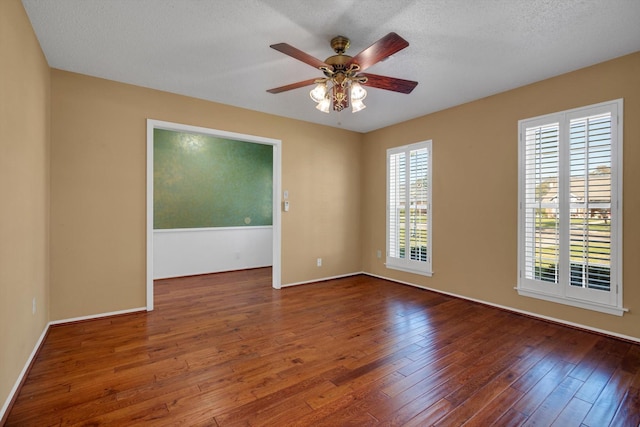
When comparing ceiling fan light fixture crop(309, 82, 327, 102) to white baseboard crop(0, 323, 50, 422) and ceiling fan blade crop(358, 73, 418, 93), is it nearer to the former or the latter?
ceiling fan blade crop(358, 73, 418, 93)

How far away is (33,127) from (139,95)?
1.29 metres

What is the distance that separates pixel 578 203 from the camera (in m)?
3.07

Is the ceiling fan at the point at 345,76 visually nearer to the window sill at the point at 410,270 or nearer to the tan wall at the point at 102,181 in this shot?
the tan wall at the point at 102,181

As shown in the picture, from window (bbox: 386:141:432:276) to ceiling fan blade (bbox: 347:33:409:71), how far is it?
2588 mm

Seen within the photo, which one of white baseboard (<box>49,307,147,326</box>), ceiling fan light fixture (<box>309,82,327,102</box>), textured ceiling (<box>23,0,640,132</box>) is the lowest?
white baseboard (<box>49,307,147,326</box>)

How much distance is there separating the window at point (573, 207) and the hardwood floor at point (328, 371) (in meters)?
0.47

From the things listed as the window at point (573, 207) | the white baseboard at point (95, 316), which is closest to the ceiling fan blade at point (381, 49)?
the window at point (573, 207)

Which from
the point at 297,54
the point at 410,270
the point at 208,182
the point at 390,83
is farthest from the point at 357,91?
the point at 208,182

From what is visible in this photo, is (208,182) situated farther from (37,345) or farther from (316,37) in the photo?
(316,37)

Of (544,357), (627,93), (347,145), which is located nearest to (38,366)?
(544,357)

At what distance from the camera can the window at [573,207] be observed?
2877 millimetres

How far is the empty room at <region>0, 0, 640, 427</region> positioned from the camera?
2008mm

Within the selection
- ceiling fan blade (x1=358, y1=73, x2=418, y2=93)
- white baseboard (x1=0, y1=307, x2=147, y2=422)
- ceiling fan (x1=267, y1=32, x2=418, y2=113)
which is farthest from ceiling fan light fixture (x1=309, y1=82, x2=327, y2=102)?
white baseboard (x1=0, y1=307, x2=147, y2=422)

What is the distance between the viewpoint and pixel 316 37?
253cm
